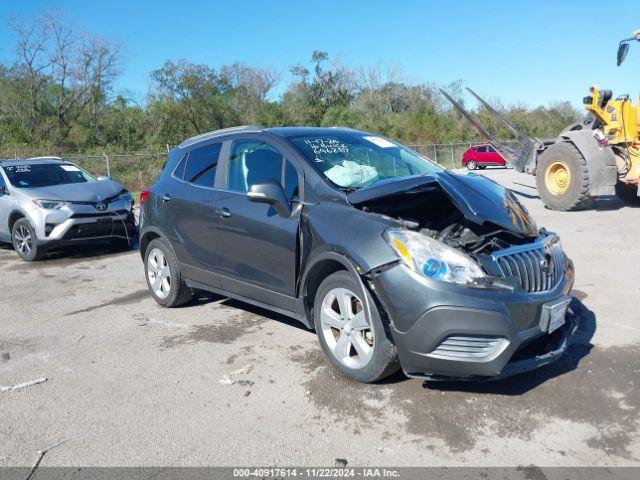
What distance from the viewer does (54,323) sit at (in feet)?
19.2

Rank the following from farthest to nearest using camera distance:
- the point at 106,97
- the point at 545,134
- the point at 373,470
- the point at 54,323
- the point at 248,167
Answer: the point at 545,134
the point at 106,97
the point at 54,323
the point at 248,167
the point at 373,470

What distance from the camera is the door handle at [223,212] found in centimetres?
A: 497

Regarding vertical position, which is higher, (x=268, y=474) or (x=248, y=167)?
(x=248, y=167)

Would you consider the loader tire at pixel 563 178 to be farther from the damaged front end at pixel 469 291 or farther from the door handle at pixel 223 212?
the door handle at pixel 223 212

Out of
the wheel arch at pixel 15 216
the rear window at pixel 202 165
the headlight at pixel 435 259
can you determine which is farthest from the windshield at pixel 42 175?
the headlight at pixel 435 259

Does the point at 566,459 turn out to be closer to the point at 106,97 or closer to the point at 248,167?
the point at 248,167

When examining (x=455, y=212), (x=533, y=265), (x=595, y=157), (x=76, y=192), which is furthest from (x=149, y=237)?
Answer: (x=595, y=157)

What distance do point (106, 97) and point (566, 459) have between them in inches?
1884

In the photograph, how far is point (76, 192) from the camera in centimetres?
940

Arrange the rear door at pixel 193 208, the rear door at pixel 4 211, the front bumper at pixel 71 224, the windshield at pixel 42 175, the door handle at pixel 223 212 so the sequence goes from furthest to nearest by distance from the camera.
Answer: the windshield at pixel 42 175 < the rear door at pixel 4 211 < the front bumper at pixel 71 224 < the rear door at pixel 193 208 < the door handle at pixel 223 212

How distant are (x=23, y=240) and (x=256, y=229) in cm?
649

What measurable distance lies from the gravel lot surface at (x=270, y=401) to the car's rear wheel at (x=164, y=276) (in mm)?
179

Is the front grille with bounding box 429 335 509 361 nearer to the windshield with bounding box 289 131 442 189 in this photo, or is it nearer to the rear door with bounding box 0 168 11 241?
the windshield with bounding box 289 131 442 189

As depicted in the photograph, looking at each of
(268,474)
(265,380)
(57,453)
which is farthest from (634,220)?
(57,453)
